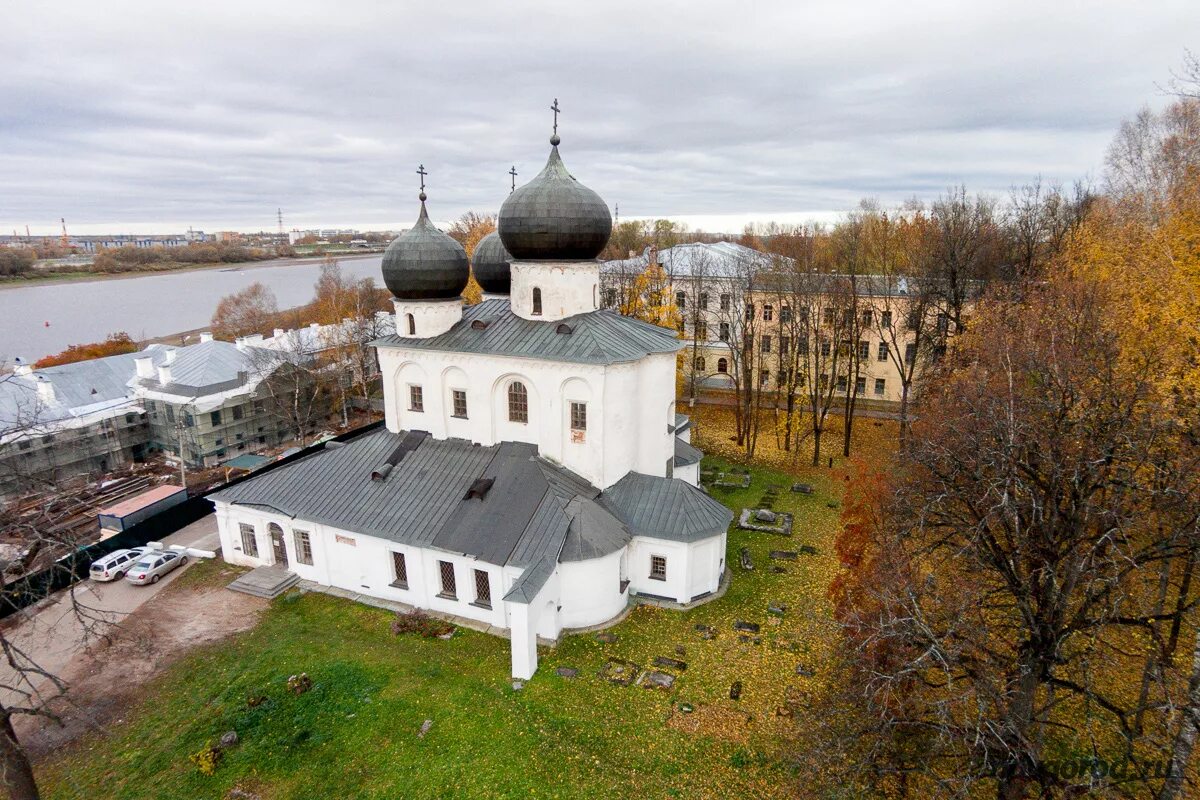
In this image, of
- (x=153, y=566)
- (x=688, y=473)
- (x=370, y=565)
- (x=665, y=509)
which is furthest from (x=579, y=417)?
(x=153, y=566)

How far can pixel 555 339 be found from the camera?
58.5 ft

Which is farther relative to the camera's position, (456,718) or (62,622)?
(62,622)

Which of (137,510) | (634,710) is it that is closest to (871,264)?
(634,710)

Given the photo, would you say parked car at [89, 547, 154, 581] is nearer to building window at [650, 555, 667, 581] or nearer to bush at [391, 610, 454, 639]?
bush at [391, 610, 454, 639]

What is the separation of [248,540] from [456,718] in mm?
10701

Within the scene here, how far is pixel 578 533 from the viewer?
1600 centimetres

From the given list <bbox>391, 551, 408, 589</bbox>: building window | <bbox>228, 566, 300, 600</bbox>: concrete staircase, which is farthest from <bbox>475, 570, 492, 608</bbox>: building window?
<bbox>228, 566, 300, 600</bbox>: concrete staircase

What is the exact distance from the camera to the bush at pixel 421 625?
53.2 ft

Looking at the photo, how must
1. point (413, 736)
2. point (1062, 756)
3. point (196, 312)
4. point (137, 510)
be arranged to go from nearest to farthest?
1. point (1062, 756)
2. point (413, 736)
3. point (137, 510)
4. point (196, 312)

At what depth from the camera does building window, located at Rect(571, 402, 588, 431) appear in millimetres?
17672

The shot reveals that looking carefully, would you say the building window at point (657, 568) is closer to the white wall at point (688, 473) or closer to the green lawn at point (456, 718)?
the green lawn at point (456, 718)

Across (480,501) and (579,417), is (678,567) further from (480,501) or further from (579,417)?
(480,501)

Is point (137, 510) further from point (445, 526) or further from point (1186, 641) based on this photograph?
point (1186, 641)

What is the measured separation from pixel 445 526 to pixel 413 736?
5399 millimetres
